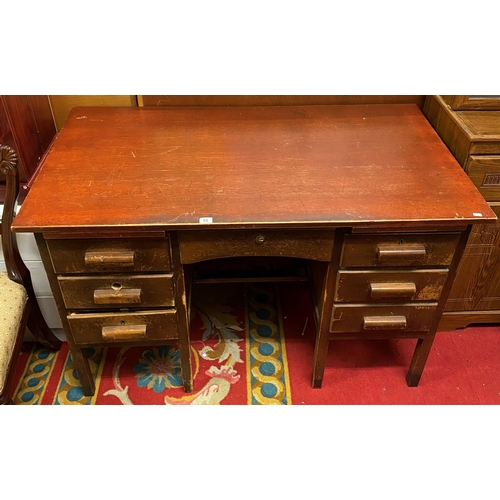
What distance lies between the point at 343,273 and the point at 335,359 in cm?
62

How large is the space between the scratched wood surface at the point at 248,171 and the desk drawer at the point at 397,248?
82 millimetres

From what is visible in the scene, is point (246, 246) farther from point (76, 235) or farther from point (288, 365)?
point (288, 365)

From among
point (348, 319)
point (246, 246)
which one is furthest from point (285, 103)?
point (348, 319)

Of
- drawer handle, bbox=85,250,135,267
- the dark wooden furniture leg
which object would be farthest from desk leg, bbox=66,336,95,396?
drawer handle, bbox=85,250,135,267

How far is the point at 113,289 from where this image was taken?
1378mm

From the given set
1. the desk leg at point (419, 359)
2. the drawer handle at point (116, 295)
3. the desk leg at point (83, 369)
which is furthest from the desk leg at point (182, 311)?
the desk leg at point (419, 359)

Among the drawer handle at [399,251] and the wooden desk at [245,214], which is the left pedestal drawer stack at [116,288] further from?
the drawer handle at [399,251]

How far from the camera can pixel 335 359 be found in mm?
1885

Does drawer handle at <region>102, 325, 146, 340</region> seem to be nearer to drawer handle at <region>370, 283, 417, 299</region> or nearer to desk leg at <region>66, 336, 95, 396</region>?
desk leg at <region>66, 336, 95, 396</region>

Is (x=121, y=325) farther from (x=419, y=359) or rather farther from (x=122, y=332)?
(x=419, y=359)

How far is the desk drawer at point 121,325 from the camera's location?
4.77 ft

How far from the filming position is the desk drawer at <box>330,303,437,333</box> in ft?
4.89

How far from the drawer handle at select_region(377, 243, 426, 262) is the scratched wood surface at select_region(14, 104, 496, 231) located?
11cm

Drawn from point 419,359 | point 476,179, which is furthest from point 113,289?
point 476,179
